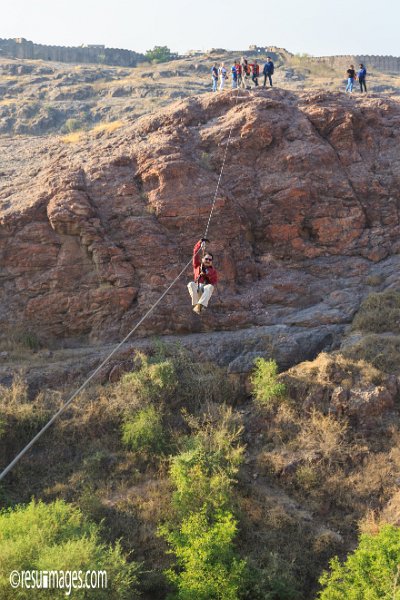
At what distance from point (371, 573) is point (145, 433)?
548 cm

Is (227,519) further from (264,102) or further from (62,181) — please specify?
(264,102)

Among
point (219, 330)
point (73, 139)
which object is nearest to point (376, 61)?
point (73, 139)

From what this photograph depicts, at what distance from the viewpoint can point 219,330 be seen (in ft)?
48.8

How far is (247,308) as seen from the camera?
1504 cm

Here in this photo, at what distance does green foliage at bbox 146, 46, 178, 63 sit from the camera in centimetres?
4900

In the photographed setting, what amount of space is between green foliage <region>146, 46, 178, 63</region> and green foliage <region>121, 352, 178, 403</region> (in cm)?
4194

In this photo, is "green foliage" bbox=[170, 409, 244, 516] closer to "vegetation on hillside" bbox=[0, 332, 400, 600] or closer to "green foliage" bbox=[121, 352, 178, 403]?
"vegetation on hillside" bbox=[0, 332, 400, 600]

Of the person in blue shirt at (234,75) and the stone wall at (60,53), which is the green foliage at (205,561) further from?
the stone wall at (60,53)

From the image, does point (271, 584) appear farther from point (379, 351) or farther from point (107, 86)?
point (107, 86)

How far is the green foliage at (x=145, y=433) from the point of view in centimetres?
1214

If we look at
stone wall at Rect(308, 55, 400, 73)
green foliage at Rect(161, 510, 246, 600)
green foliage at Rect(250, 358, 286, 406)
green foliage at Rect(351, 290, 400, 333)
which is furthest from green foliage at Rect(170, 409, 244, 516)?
stone wall at Rect(308, 55, 400, 73)

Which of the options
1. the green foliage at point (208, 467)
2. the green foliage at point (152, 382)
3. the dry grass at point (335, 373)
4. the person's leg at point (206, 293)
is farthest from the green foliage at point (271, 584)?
the person's leg at point (206, 293)

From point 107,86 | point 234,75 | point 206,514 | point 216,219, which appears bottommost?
point 206,514

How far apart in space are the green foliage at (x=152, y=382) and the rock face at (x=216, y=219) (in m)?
1.69
